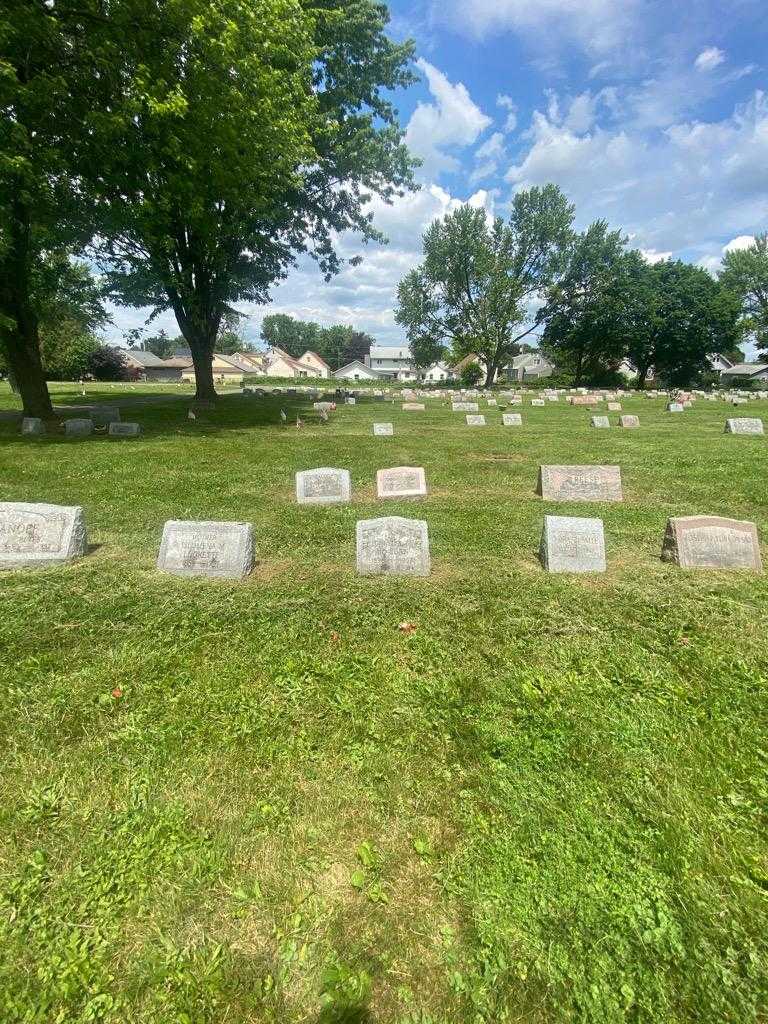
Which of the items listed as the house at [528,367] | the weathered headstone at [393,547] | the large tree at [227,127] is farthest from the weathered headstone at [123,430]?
the house at [528,367]

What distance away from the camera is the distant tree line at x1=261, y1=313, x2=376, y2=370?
121688 millimetres

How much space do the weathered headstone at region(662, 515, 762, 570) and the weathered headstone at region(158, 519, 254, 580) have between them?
5.51 metres

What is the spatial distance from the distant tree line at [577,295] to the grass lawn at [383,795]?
51809 millimetres

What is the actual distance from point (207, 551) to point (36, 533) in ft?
7.43

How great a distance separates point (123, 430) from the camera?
50.0 ft

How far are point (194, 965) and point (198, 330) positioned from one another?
89.0 feet

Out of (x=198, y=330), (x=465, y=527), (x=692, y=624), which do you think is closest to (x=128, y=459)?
(x=465, y=527)

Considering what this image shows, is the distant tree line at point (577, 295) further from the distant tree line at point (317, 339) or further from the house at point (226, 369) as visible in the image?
the distant tree line at point (317, 339)

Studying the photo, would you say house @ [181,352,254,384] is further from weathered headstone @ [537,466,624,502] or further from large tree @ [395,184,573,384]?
weathered headstone @ [537,466,624,502]

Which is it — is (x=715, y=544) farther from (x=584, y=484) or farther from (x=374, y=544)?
(x=374, y=544)

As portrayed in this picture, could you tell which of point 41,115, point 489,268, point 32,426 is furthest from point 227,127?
point 489,268

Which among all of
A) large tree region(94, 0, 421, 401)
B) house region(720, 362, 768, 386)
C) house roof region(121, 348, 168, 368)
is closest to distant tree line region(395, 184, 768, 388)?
house region(720, 362, 768, 386)

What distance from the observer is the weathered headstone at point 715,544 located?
5609mm

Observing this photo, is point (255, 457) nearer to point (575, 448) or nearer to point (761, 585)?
point (575, 448)
